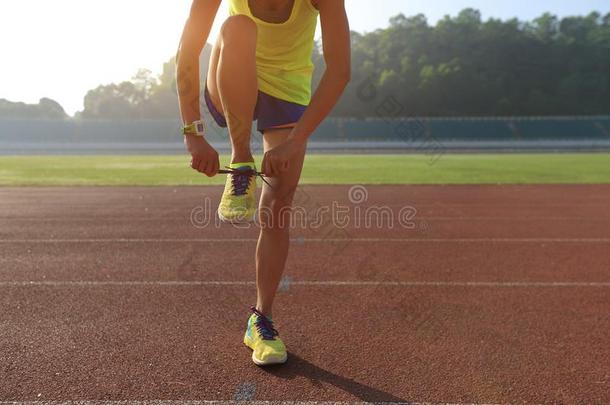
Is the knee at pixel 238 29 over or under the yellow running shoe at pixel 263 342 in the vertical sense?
over

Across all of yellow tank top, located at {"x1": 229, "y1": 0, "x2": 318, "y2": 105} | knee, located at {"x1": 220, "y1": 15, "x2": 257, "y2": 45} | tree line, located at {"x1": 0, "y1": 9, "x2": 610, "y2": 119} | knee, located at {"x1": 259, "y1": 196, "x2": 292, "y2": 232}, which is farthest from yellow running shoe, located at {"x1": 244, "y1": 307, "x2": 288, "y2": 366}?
tree line, located at {"x1": 0, "y1": 9, "x2": 610, "y2": 119}

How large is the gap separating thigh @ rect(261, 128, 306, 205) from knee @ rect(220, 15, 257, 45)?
1.64 ft

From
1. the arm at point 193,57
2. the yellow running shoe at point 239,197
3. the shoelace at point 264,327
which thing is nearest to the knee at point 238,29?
the arm at point 193,57

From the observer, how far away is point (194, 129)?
238 cm

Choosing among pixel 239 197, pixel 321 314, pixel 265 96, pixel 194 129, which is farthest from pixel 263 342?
pixel 265 96

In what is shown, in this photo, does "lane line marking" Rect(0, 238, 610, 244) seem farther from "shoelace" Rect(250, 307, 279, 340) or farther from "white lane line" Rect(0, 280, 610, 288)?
"shoelace" Rect(250, 307, 279, 340)

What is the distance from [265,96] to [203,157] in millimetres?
526

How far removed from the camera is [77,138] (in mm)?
48719

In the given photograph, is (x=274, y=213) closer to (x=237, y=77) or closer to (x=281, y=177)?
(x=281, y=177)

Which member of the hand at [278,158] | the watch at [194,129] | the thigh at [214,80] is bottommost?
the hand at [278,158]

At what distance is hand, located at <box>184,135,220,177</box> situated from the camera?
7.55 feet

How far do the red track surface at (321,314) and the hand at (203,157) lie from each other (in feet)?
3.24

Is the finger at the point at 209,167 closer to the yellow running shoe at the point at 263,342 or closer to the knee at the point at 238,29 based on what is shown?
the knee at the point at 238,29

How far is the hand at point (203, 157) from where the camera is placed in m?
2.30
